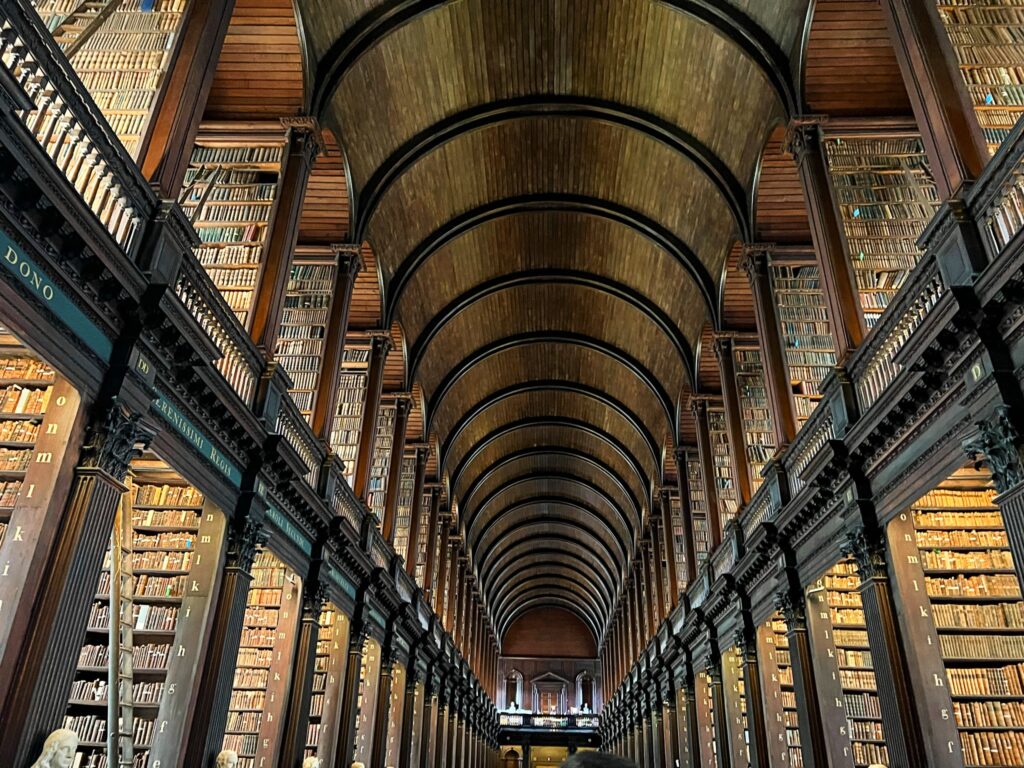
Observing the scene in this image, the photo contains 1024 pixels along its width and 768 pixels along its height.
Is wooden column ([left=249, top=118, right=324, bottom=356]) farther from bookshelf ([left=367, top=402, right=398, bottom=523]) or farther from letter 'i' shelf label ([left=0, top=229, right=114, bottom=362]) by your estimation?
bookshelf ([left=367, top=402, right=398, bottom=523])

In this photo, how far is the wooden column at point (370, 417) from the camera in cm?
1258

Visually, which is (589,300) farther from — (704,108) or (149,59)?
(149,59)

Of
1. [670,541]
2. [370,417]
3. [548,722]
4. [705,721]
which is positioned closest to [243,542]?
[370,417]

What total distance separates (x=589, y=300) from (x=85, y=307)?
15.4 meters

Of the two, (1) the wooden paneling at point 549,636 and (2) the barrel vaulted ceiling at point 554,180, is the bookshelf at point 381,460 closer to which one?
(2) the barrel vaulted ceiling at point 554,180

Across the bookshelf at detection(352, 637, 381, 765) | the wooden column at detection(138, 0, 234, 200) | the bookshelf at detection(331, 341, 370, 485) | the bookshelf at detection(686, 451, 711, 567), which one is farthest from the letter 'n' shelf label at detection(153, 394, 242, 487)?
the bookshelf at detection(686, 451, 711, 567)

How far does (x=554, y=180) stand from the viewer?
16047 mm

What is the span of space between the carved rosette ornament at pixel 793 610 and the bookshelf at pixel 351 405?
23.2 feet

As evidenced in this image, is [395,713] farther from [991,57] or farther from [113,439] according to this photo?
[991,57]

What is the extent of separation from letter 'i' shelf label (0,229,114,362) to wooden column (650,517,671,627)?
17.6 metres

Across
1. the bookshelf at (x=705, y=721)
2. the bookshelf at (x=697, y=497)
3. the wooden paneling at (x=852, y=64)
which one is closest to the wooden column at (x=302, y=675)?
the bookshelf at (x=705, y=721)

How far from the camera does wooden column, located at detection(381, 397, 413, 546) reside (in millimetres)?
14492

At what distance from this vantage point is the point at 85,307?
5277 mm

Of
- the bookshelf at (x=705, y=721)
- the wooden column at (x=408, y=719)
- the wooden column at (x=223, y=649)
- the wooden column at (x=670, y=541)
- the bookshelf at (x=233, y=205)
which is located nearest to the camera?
the wooden column at (x=223, y=649)
